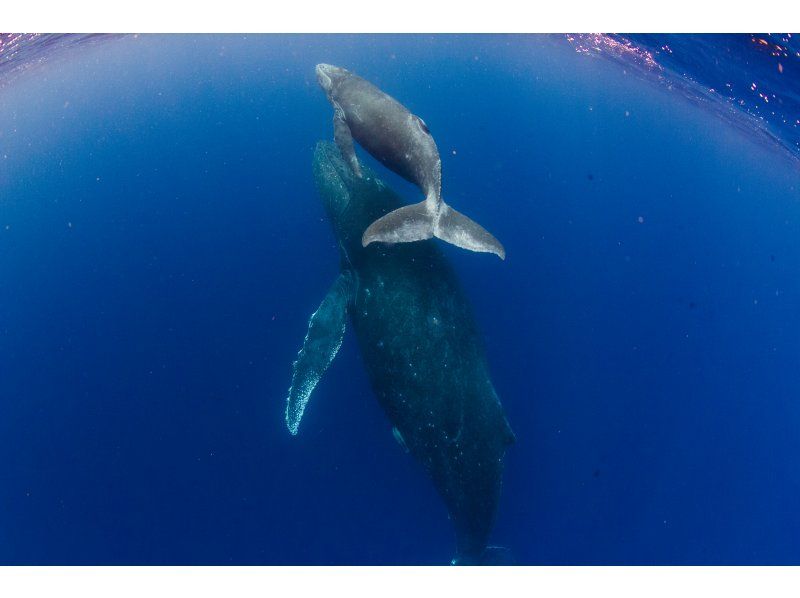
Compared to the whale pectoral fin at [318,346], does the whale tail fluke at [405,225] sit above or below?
above

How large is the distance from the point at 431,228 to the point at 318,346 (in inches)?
134

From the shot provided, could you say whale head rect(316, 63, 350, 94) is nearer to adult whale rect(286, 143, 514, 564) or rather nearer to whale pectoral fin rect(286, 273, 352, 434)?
adult whale rect(286, 143, 514, 564)

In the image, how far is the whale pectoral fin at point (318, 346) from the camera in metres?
8.73

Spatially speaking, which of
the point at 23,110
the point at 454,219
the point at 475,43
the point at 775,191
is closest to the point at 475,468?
the point at 454,219

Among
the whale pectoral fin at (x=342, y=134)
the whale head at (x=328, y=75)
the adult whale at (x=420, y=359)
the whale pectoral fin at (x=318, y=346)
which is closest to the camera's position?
the adult whale at (x=420, y=359)

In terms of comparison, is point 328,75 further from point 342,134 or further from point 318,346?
point 318,346

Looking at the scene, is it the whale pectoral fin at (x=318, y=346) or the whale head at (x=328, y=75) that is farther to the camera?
the whale head at (x=328, y=75)

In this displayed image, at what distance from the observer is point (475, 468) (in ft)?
28.2

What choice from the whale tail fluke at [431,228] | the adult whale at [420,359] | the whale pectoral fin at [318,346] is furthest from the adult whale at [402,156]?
the whale pectoral fin at [318,346]

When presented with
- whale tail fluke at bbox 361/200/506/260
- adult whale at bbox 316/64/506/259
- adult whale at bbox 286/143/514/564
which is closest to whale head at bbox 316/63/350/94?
adult whale at bbox 316/64/506/259

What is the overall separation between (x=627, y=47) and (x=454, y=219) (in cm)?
1281

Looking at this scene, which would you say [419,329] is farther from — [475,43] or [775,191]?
[775,191]

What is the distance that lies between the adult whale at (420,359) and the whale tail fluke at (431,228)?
5.66 feet

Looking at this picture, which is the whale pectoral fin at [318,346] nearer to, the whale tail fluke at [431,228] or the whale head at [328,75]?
the whale tail fluke at [431,228]
